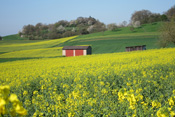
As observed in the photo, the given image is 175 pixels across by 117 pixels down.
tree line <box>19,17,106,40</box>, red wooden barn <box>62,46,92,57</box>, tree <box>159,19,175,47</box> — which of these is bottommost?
red wooden barn <box>62,46,92,57</box>

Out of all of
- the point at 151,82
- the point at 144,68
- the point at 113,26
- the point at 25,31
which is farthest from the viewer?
the point at 25,31

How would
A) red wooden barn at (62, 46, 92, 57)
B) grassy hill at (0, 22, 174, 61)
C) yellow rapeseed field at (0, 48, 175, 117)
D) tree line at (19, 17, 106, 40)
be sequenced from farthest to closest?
tree line at (19, 17, 106, 40) → grassy hill at (0, 22, 174, 61) → red wooden barn at (62, 46, 92, 57) → yellow rapeseed field at (0, 48, 175, 117)

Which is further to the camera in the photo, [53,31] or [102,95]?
[53,31]

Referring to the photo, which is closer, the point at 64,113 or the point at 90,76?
the point at 64,113

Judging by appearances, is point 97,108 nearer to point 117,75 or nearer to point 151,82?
point 151,82

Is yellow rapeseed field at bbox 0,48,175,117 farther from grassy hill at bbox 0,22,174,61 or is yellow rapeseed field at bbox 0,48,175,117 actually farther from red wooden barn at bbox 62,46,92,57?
grassy hill at bbox 0,22,174,61

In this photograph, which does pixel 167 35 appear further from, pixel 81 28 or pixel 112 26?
pixel 81 28

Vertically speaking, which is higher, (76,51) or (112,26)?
(112,26)

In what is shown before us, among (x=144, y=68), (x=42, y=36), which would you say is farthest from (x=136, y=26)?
(x=144, y=68)

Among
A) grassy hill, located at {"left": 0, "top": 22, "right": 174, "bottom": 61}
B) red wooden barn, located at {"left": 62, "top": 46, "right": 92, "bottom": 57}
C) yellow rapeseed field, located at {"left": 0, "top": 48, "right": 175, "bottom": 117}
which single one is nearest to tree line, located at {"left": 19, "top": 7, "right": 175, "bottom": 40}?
grassy hill, located at {"left": 0, "top": 22, "right": 174, "bottom": 61}

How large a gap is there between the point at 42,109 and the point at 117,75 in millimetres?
5143

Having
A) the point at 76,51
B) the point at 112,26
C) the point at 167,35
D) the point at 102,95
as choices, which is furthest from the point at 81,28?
the point at 102,95

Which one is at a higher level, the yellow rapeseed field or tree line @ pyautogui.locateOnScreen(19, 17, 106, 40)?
tree line @ pyautogui.locateOnScreen(19, 17, 106, 40)

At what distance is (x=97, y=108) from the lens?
19.0ft
